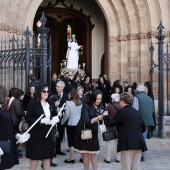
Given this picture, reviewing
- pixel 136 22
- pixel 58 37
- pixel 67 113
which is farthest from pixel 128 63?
pixel 67 113

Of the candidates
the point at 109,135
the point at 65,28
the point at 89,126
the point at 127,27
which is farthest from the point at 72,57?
the point at 109,135

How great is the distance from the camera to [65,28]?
21.9m

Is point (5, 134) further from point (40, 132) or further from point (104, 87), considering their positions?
point (104, 87)

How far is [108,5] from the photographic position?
56.2ft

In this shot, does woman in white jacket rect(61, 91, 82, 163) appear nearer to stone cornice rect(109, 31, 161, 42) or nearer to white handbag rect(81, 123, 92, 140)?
white handbag rect(81, 123, 92, 140)

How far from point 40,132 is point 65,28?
1714 cm

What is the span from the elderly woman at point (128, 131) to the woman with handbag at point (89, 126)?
15.0 inches

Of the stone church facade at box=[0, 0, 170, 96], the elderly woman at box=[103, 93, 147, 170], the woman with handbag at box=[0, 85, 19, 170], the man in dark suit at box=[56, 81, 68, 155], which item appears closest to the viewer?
the woman with handbag at box=[0, 85, 19, 170]

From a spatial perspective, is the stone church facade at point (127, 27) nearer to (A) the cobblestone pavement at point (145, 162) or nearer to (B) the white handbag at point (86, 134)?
(A) the cobblestone pavement at point (145, 162)

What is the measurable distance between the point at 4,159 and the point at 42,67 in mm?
4797

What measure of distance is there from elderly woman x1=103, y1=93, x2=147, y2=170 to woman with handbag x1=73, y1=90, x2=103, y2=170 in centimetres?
38

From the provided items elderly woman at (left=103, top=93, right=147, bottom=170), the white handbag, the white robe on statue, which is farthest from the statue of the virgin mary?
elderly woman at (left=103, top=93, right=147, bottom=170)

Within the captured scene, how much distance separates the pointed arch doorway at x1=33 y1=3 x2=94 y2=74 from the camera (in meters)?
20.6

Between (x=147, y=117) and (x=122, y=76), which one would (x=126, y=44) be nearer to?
(x=122, y=76)
